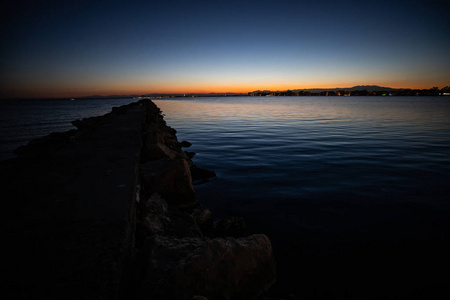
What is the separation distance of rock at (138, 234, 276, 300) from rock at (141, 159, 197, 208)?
5.20ft

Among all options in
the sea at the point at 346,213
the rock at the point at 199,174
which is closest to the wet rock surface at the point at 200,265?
the sea at the point at 346,213

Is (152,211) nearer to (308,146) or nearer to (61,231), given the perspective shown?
(61,231)

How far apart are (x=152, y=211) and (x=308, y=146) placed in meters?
8.34

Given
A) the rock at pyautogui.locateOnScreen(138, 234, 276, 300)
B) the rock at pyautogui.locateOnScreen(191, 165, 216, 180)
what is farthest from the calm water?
the rock at pyautogui.locateOnScreen(138, 234, 276, 300)

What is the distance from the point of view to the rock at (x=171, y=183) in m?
3.57

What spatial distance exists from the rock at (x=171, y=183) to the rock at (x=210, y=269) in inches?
62.4

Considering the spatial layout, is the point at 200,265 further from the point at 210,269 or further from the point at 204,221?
the point at 204,221

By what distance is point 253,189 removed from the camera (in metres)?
5.49

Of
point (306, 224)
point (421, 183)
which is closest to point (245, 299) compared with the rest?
point (306, 224)

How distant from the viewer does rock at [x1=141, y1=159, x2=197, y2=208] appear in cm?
357

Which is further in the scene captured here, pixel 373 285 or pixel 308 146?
pixel 308 146

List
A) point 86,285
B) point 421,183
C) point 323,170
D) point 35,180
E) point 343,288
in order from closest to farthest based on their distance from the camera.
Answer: point 86,285 < point 343,288 < point 35,180 < point 421,183 < point 323,170

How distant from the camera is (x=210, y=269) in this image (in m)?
1.65

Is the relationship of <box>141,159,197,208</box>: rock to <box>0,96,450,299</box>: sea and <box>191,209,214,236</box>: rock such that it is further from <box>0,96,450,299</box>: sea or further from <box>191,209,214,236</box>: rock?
<box>0,96,450,299</box>: sea
